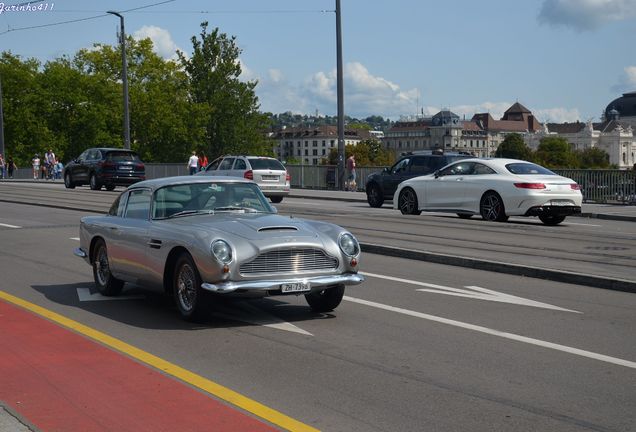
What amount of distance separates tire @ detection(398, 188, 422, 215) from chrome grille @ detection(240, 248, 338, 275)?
1504cm

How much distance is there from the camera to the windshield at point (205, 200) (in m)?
9.83

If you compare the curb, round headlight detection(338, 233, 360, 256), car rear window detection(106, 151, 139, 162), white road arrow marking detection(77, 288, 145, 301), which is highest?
car rear window detection(106, 151, 139, 162)

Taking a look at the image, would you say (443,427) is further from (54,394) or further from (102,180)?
(102,180)

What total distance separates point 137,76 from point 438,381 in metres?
104

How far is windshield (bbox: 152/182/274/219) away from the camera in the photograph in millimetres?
9829

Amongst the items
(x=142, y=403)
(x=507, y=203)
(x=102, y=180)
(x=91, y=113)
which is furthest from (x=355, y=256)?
(x=91, y=113)

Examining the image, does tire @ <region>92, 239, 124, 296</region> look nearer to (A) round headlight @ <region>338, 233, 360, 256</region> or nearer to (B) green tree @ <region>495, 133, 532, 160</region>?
(A) round headlight @ <region>338, 233, 360, 256</region>

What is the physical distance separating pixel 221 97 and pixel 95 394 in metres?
98.0

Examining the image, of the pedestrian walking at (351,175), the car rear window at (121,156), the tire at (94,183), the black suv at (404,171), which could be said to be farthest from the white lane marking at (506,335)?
the pedestrian walking at (351,175)

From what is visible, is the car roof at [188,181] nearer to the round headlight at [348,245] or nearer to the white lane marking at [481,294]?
the round headlight at [348,245]

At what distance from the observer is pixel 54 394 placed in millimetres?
6301

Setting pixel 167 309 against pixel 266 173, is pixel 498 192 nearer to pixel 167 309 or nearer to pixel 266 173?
pixel 266 173

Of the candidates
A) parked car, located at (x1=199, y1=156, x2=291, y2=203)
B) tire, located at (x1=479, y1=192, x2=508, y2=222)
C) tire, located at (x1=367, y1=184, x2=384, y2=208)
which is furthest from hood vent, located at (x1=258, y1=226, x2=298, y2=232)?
parked car, located at (x1=199, y1=156, x2=291, y2=203)

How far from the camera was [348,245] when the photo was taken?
360 inches
